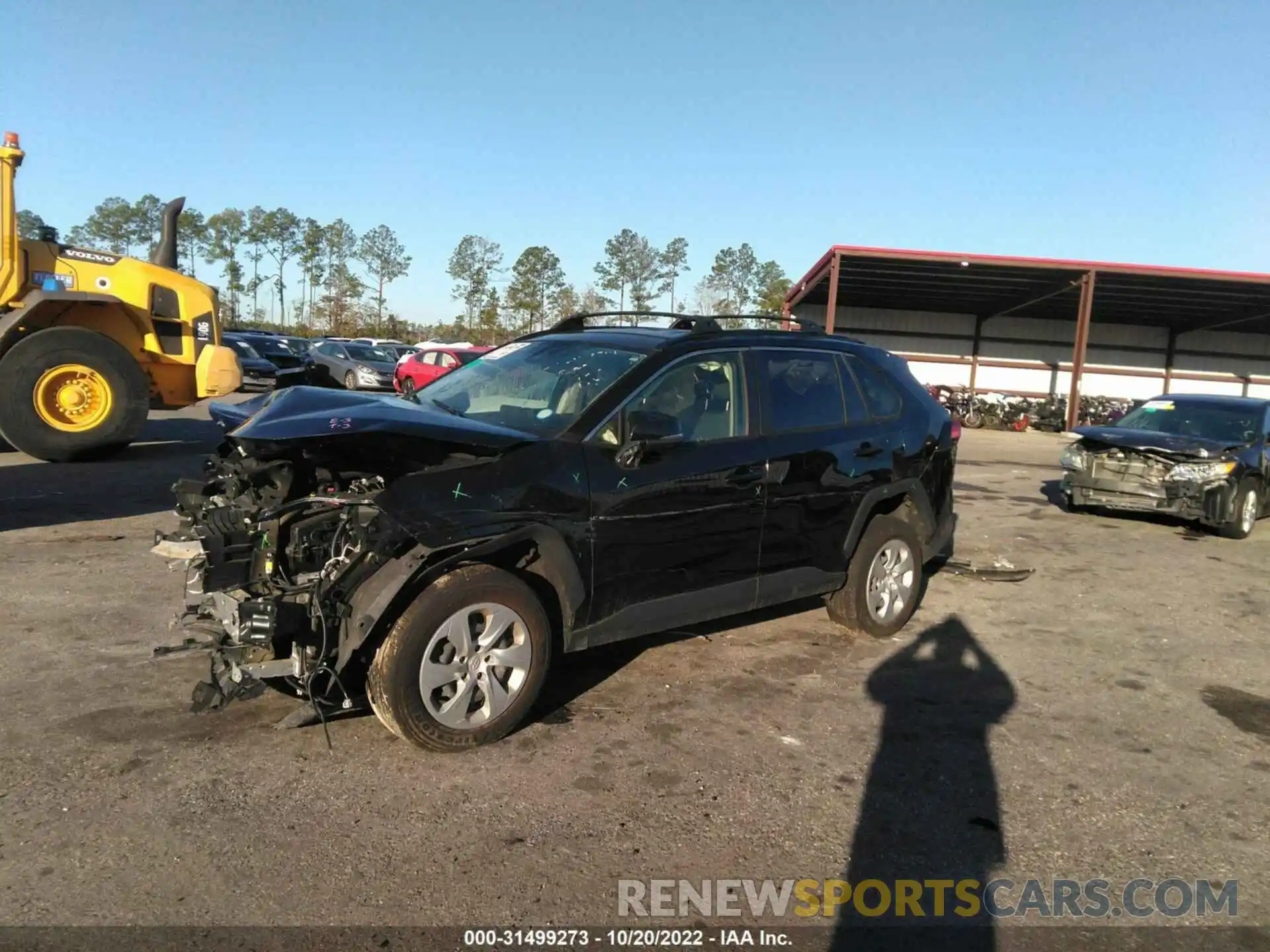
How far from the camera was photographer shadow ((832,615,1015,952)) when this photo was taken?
2.94 metres

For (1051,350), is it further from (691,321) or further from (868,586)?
(691,321)

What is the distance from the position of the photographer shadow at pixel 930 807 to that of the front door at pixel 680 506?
3.44 feet

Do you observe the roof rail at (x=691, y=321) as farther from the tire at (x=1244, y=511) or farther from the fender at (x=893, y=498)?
the tire at (x=1244, y=511)

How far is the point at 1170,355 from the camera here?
1431 inches

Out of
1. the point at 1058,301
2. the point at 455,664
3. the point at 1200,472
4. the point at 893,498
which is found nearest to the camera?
the point at 455,664

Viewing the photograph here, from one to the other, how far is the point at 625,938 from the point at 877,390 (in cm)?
401

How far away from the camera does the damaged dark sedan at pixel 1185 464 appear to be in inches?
382

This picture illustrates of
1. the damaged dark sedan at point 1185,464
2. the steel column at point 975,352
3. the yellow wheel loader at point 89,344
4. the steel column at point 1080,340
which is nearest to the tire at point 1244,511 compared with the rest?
the damaged dark sedan at point 1185,464

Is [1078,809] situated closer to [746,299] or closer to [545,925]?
[545,925]

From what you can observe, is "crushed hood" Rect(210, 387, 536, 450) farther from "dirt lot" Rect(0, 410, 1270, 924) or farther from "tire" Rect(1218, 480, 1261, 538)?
"tire" Rect(1218, 480, 1261, 538)

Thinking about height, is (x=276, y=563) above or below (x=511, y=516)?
below

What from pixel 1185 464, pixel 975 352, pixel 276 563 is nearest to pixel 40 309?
pixel 276 563

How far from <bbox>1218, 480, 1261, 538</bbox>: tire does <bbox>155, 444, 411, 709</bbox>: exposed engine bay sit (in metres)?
9.63

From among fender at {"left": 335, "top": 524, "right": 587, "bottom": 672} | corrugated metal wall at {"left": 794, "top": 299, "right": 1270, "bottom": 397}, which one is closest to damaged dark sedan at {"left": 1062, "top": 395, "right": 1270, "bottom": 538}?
fender at {"left": 335, "top": 524, "right": 587, "bottom": 672}
